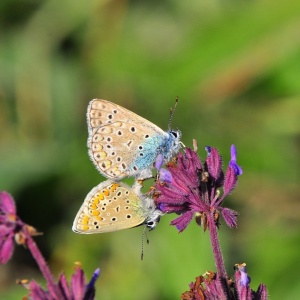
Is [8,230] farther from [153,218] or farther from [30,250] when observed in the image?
[153,218]

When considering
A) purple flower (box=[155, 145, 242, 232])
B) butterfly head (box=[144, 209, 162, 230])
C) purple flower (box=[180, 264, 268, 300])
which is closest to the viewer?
purple flower (box=[180, 264, 268, 300])

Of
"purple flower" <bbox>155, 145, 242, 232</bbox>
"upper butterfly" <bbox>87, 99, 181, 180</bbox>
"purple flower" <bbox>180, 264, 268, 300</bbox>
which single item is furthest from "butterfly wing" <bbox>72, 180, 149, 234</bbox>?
"purple flower" <bbox>180, 264, 268, 300</bbox>

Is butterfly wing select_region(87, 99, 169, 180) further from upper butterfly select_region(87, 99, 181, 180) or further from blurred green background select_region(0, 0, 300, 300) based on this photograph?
blurred green background select_region(0, 0, 300, 300)

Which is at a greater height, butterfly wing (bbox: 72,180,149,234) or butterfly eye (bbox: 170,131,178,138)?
butterfly eye (bbox: 170,131,178,138)

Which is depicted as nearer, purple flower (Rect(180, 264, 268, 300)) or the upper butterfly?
purple flower (Rect(180, 264, 268, 300))

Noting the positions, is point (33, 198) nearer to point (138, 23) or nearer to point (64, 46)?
point (64, 46)

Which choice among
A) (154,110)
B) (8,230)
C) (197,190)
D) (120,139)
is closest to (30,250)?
(8,230)

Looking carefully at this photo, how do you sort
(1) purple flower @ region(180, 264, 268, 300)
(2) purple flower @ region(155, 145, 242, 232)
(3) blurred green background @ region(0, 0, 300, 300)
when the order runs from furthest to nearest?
(3) blurred green background @ region(0, 0, 300, 300) < (2) purple flower @ region(155, 145, 242, 232) < (1) purple flower @ region(180, 264, 268, 300)

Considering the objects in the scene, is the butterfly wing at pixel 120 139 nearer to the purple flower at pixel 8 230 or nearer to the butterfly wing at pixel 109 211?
the butterfly wing at pixel 109 211
